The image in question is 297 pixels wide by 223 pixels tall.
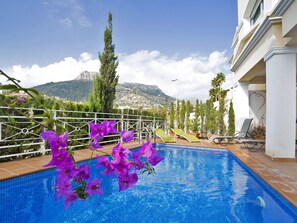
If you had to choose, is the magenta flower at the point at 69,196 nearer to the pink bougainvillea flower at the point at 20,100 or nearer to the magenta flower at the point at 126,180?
the magenta flower at the point at 126,180

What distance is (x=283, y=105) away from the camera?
6.43 metres

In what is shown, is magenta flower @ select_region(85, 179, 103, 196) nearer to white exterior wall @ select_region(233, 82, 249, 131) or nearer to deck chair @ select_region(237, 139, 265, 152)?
deck chair @ select_region(237, 139, 265, 152)

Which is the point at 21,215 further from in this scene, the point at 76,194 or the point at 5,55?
the point at 76,194

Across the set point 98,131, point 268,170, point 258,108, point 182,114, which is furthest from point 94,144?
point 182,114

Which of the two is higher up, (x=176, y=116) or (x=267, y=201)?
(x=176, y=116)

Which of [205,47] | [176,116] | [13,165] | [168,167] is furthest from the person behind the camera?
[176,116]

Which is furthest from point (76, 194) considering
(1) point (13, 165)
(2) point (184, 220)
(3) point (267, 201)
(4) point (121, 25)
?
(4) point (121, 25)

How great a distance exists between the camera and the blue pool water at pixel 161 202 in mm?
3574

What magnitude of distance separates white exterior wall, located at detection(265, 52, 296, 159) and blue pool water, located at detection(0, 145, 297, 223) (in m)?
1.49

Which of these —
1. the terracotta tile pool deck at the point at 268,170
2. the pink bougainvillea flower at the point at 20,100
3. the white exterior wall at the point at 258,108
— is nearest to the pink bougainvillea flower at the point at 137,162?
the pink bougainvillea flower at the point at 20,100

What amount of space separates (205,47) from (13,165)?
15986mm

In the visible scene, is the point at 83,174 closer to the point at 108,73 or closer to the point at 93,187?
Result: the point at 93,187

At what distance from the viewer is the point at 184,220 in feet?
11.6

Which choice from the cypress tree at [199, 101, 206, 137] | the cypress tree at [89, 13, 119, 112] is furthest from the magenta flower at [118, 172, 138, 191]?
the cypress tree at [199, 101, 206, 137]
